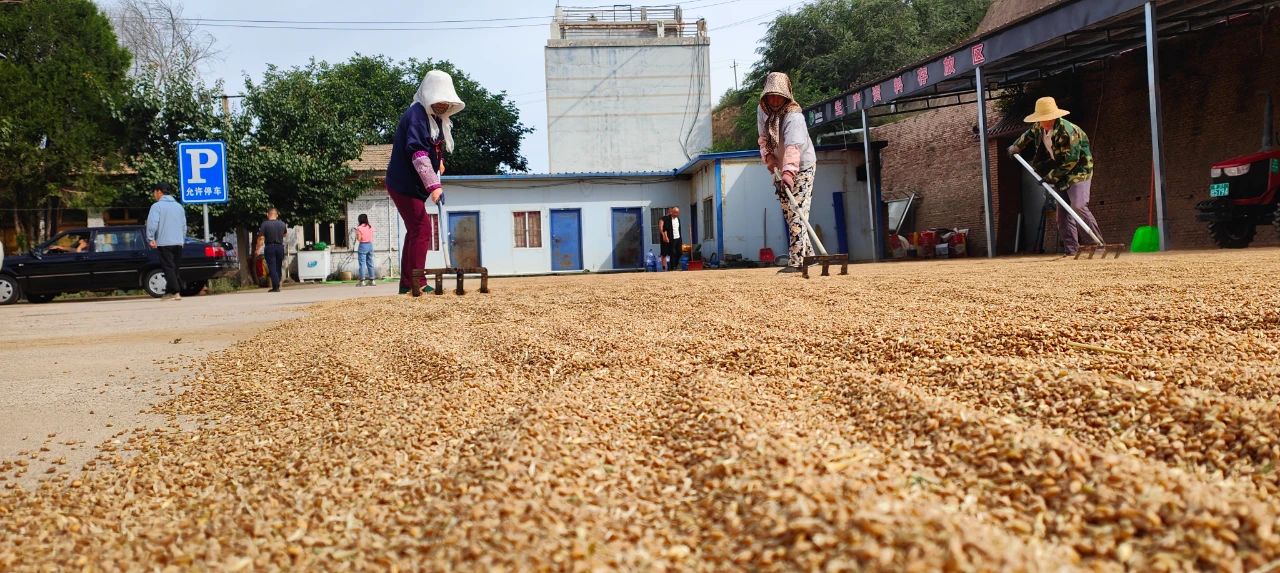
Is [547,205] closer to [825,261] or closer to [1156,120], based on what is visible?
[1156,120]

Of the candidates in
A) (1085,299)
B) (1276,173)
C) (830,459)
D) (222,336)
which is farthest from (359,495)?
(1276,173)

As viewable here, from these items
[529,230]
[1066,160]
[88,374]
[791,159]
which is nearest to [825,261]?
[791,159]

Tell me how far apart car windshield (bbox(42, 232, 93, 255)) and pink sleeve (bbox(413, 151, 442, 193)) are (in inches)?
431

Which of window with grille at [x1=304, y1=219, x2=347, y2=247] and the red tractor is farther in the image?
window with grille at [x1=304, y1=219, x2=347, y2=247]

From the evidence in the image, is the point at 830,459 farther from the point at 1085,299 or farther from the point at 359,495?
the point at 1085,299

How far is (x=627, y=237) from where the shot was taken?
23.3 m

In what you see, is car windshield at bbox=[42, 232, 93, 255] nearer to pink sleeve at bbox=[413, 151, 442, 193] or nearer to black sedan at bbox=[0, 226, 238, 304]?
black sedan at bbox=[0, 226, 238, 304]

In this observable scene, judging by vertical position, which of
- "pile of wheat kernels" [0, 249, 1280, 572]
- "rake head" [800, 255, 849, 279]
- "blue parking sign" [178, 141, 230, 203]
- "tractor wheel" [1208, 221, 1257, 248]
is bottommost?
"pile of wheat kernels" [0, 249, 1280, 572]

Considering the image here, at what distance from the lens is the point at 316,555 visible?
1387 mm

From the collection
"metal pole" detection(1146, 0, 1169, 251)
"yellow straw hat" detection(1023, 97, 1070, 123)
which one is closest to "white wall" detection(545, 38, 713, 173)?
"metal pole" detection(1146, 0, 1169, 251)

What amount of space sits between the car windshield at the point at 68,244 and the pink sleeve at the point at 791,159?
12.4 m

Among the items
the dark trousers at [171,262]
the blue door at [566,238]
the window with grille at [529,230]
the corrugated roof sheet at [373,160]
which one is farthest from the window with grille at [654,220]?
the dark trousers at [171,262]

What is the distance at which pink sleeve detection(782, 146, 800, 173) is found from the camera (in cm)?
750

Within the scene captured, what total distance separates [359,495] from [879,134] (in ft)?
69.5
